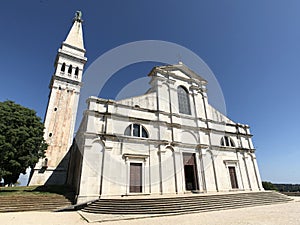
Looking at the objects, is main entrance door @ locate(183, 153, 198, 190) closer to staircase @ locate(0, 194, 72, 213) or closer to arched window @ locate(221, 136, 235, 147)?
arched window @ locate(221, 136, 235, 147)

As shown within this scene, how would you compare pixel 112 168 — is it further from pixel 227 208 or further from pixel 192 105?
pixel 192 105

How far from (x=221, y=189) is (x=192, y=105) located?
9.45 metres

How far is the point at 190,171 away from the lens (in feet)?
55.2

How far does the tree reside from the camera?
515 inches

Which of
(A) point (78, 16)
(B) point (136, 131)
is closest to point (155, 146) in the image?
(B) point (136, 131)

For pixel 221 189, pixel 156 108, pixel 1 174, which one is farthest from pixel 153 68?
pixel 1 174

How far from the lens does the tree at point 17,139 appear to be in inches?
515

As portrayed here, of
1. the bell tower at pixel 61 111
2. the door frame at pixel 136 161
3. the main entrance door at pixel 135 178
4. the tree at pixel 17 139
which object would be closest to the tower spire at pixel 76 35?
the bell tower at pixel 61 111

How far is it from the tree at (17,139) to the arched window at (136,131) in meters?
8.46

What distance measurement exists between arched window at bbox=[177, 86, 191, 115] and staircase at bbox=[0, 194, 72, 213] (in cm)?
1398

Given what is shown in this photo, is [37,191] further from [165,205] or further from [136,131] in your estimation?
[165,205]

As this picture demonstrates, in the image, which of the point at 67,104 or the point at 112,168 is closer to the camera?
the point at 112,168

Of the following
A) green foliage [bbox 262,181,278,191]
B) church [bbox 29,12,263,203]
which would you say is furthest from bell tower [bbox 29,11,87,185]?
green foliage [bbox 262,181,278,191]

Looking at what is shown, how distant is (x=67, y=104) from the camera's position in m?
26.5
